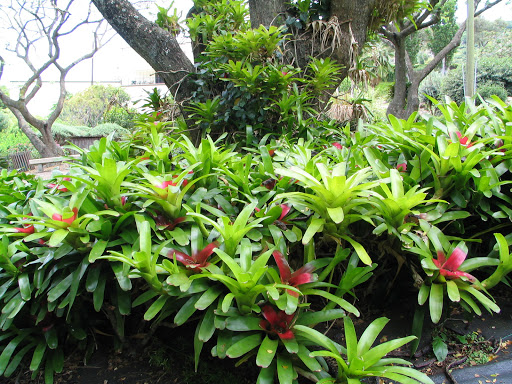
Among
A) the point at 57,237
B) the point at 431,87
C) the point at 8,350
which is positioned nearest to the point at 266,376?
the point at 57,237

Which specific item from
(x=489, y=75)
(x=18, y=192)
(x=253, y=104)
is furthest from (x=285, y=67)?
(x=489, y=75)

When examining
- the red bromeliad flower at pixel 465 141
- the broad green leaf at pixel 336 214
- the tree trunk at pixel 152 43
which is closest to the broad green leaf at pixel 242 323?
the broad green leaf at pixel 336 214

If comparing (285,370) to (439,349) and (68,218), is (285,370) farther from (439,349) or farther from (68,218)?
(68,218)

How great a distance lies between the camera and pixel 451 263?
1.28 metres

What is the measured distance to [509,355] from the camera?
1.38 metres

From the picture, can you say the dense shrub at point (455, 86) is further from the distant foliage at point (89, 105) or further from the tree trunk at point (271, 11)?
the distant foliage at point (89, 105)

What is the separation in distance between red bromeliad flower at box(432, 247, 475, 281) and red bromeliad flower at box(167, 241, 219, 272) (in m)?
0.86

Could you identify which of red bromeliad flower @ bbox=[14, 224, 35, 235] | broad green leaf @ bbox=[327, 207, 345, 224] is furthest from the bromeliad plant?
red bromeliad flower @ bbox=[14, 224, 35, 235]

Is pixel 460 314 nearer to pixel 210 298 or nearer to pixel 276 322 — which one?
pixel 276 322

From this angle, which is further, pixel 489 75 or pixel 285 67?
pixel 489 75

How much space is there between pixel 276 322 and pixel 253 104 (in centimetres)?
224

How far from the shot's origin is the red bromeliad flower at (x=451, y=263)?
4.11ft

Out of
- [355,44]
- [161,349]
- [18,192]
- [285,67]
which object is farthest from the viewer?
[355,44]

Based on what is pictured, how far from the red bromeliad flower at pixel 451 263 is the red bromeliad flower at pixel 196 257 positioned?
0.86 metres
